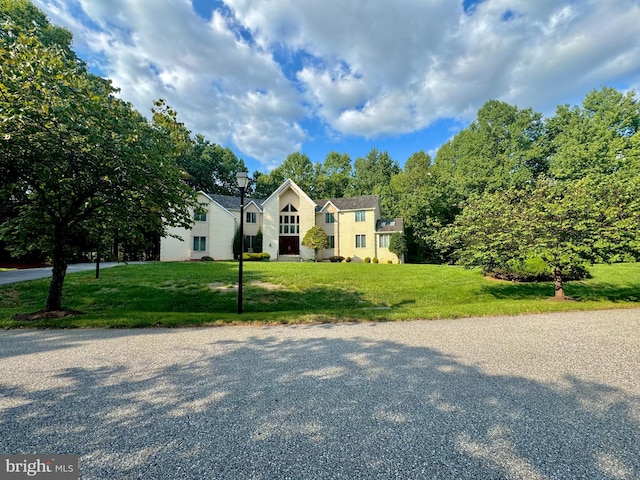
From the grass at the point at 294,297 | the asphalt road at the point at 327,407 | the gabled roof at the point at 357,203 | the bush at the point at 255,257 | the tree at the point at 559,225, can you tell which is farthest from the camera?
the gabled roof at the point at 357,203

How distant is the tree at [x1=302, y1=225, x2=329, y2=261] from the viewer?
2869 centimetres

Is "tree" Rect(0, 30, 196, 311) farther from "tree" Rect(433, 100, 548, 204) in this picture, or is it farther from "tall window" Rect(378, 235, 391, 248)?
"tree" Rect(433, 100, 548, 204)

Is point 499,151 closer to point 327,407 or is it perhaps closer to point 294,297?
point 294,297

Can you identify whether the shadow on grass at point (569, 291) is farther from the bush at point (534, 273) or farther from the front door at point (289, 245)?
the front door at point (289, 245)

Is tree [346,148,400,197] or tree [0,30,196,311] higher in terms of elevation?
tree [346,148,400,197]

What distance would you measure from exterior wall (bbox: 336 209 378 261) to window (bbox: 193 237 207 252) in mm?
13907

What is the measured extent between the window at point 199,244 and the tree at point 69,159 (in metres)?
18.4

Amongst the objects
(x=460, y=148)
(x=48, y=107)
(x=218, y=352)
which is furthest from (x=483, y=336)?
(x=460, y=148)

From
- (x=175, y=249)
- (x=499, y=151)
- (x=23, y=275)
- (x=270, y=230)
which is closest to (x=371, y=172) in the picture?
(x=499, y=151)

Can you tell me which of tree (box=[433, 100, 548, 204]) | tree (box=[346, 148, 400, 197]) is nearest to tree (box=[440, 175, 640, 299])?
tree (box=[433, 100, 548, 204])

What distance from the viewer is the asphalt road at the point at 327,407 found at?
240 centimetres

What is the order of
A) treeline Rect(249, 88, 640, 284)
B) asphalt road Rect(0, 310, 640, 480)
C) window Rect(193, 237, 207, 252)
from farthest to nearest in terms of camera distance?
window Rect(193, 237, 207, 252) → treeline Rect(249, 88, 640, 284) → asphalt road Rect(0, 310, 640, 480)

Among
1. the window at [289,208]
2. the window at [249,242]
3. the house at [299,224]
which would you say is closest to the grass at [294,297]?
the house at [299,224]

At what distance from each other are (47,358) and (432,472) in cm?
613
